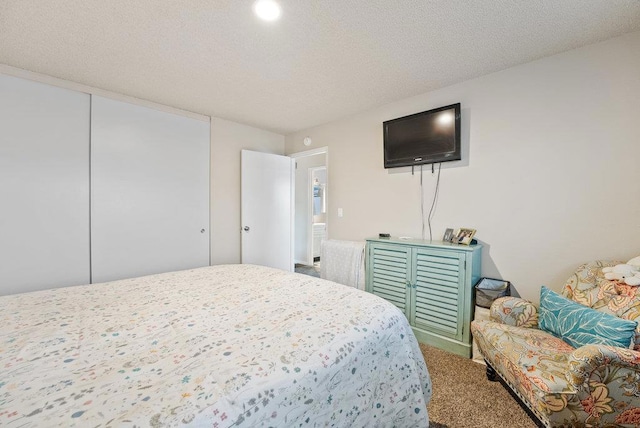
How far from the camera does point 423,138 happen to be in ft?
8.80

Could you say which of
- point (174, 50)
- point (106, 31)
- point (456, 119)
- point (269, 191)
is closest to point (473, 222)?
point (456, 119)

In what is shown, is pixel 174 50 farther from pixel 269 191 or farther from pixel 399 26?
pixel 269 191

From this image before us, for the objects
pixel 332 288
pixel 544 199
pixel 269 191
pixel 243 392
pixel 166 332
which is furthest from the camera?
pixel 269 191

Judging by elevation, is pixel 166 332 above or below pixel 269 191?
below

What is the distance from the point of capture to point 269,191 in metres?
3.91

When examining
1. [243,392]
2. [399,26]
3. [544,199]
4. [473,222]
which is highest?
[399,26]

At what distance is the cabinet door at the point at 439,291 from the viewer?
221 cm

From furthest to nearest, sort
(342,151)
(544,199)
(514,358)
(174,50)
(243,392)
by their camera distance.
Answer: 1. (342,151)
2. (544,199)
3. (174,50)
4. (514,358)
5. (243,392)

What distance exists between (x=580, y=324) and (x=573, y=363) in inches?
19.2

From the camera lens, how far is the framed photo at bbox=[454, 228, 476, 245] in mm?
2327

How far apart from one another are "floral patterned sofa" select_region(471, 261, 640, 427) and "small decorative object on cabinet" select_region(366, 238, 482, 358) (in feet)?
Result: 1.13

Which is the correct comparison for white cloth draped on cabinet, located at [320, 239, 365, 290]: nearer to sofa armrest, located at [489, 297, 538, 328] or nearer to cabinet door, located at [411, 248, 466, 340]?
cabinet door, located at [411, 248, 466, 340]

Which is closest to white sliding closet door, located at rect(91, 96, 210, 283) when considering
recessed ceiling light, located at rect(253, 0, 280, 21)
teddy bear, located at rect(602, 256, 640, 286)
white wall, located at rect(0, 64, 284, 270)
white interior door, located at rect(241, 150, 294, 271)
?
white wall, located at rect(0, 64, 284, 270)

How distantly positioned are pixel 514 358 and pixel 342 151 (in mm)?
2742
